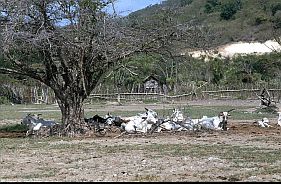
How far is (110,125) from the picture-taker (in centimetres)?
2259

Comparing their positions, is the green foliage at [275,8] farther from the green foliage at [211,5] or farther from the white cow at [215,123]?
the white cow at [215,123]

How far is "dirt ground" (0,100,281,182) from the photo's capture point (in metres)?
11.1

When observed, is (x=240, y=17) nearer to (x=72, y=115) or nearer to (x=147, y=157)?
(x=72, y=115)

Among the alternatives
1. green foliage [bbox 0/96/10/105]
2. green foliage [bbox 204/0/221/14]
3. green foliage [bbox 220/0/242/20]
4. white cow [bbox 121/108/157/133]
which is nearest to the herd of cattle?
white cow [bbox 121/108/157/133]

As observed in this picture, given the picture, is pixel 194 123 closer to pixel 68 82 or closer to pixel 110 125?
pixel 110 125

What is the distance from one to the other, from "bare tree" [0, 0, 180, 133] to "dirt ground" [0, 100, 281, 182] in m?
1.83

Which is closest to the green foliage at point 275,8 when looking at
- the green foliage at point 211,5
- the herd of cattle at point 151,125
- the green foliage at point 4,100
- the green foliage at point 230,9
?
the green foliage at point 230,9

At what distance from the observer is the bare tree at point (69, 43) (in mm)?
18719

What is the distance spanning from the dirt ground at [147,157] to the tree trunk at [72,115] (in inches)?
19.4

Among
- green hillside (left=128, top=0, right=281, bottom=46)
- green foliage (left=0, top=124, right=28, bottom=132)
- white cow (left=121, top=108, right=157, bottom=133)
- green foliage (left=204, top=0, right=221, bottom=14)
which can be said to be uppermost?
green foliage (left=204, top=0, right=221, bottom=14)

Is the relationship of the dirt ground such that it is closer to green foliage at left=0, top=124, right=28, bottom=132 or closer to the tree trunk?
the tree trunk

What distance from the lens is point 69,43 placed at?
752 inches

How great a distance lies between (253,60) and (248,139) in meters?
62.1

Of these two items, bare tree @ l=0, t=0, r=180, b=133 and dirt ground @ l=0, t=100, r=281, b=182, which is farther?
bare tree @ l=0, t=0, r=180, b=133
